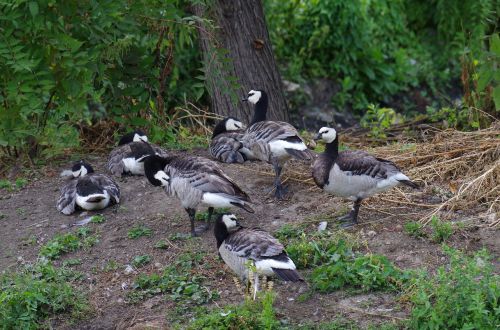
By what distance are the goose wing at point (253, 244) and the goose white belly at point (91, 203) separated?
2.40m

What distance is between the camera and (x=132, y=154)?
10914 mm

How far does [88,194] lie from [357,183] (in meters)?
3.10

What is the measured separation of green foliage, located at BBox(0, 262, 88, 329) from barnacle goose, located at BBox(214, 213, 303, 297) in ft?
4.56

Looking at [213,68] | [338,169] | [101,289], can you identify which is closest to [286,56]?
[213,68]

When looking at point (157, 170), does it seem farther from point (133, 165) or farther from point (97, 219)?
point (133, 165)

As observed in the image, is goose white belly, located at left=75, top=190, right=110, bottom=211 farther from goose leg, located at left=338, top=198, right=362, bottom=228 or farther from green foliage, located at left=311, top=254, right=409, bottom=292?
green foliage, located at left=311, top=254, right=409, bottom=292

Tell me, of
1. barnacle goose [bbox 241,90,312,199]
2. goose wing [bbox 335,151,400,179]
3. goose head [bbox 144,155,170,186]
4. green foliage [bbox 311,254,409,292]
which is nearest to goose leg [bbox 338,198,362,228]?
goose wing [bbox 335,151,400,179]

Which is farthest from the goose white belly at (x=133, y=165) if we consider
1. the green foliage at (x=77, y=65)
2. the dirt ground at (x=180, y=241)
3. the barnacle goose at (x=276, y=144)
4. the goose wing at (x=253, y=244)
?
the goose wing at (x=253, y=244)

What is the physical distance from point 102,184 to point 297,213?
2358 mm

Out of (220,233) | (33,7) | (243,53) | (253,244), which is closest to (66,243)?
(220,233)

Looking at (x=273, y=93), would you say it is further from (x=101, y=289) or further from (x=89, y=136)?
(x=101, y=289)

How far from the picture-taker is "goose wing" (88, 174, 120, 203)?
10.1 meters

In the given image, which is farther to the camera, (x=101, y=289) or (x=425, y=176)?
(x=425, y=176)

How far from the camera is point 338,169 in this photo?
351 inches
